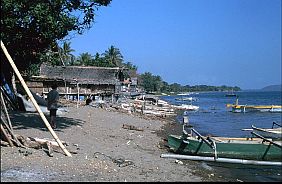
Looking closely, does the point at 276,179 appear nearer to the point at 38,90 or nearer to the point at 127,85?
the point at 38,90

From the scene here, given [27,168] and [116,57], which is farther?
[116,57]

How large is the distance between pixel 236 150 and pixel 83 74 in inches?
1303

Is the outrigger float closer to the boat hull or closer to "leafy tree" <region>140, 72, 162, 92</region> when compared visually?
the boat hull

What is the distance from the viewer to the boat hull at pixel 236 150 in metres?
15.2


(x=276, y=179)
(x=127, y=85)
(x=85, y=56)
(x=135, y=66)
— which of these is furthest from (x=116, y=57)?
(x=276, y=179)

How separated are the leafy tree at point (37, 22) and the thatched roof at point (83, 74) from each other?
88.4 ft

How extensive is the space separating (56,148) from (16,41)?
Answer: 545 centimetres

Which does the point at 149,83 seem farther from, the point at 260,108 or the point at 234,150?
the point at 234,150

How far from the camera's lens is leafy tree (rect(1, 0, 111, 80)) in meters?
12.6

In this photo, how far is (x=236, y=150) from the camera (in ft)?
50.2

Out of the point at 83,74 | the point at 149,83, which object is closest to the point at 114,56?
the point at 83,74

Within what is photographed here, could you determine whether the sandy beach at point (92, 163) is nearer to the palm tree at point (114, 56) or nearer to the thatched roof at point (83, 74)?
the thatched roof at point (83, 74)

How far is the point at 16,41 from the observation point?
561 inches

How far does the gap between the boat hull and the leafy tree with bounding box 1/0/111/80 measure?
21.5ft
